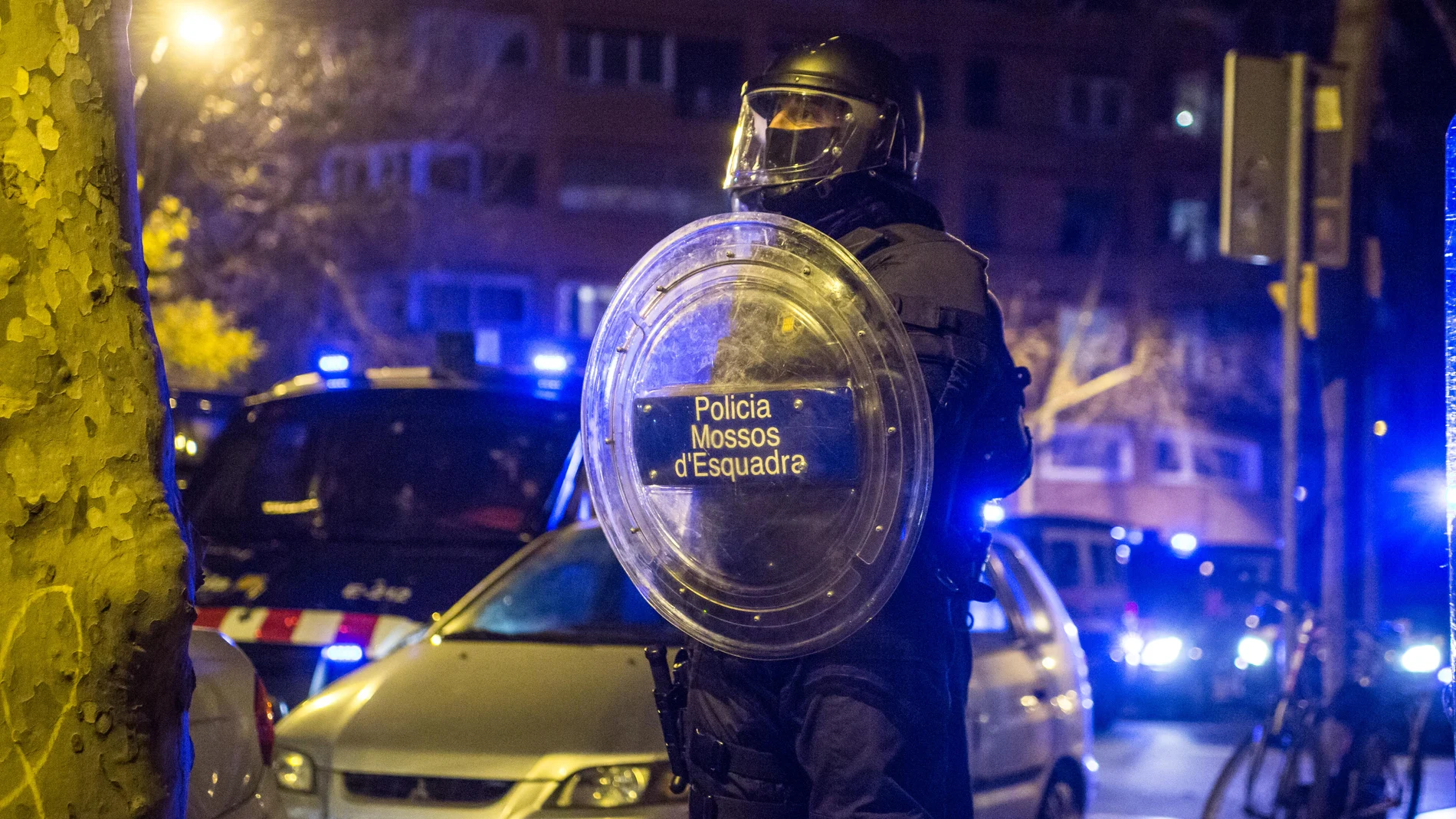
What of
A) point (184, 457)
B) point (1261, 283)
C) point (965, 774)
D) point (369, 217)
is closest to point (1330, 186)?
point (965, 774)

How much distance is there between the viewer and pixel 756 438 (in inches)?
122

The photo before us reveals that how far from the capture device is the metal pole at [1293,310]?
7.40 meters

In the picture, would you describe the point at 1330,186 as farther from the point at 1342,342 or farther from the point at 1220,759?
the point at 1220,759

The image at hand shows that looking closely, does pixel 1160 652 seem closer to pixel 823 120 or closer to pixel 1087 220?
pixel 823 120

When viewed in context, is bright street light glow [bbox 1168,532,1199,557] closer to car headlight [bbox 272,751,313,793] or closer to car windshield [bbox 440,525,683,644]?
car windshield [bbox 440,525,683,644]

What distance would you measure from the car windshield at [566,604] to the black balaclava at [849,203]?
3.01 m

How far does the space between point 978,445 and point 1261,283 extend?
38.0 meters

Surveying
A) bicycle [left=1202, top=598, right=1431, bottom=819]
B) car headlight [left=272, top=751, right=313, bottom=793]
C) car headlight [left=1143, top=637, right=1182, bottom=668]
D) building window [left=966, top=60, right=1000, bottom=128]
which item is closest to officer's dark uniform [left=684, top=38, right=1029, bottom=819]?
car headlight [left=272, top=751, right=313, bottom=793]

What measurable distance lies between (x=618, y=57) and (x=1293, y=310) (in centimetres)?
3176

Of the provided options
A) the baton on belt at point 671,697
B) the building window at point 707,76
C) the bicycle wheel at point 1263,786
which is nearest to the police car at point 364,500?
the bicycle wheel at point 1263,786

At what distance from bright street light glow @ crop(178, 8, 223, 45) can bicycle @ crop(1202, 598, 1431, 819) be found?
11.9 m

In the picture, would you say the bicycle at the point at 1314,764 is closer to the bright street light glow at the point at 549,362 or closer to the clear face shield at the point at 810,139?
the bright street light glow at the point at 549,362

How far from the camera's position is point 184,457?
897cm

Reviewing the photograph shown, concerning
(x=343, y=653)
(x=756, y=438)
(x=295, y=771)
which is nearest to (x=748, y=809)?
(x=756, y=438)
